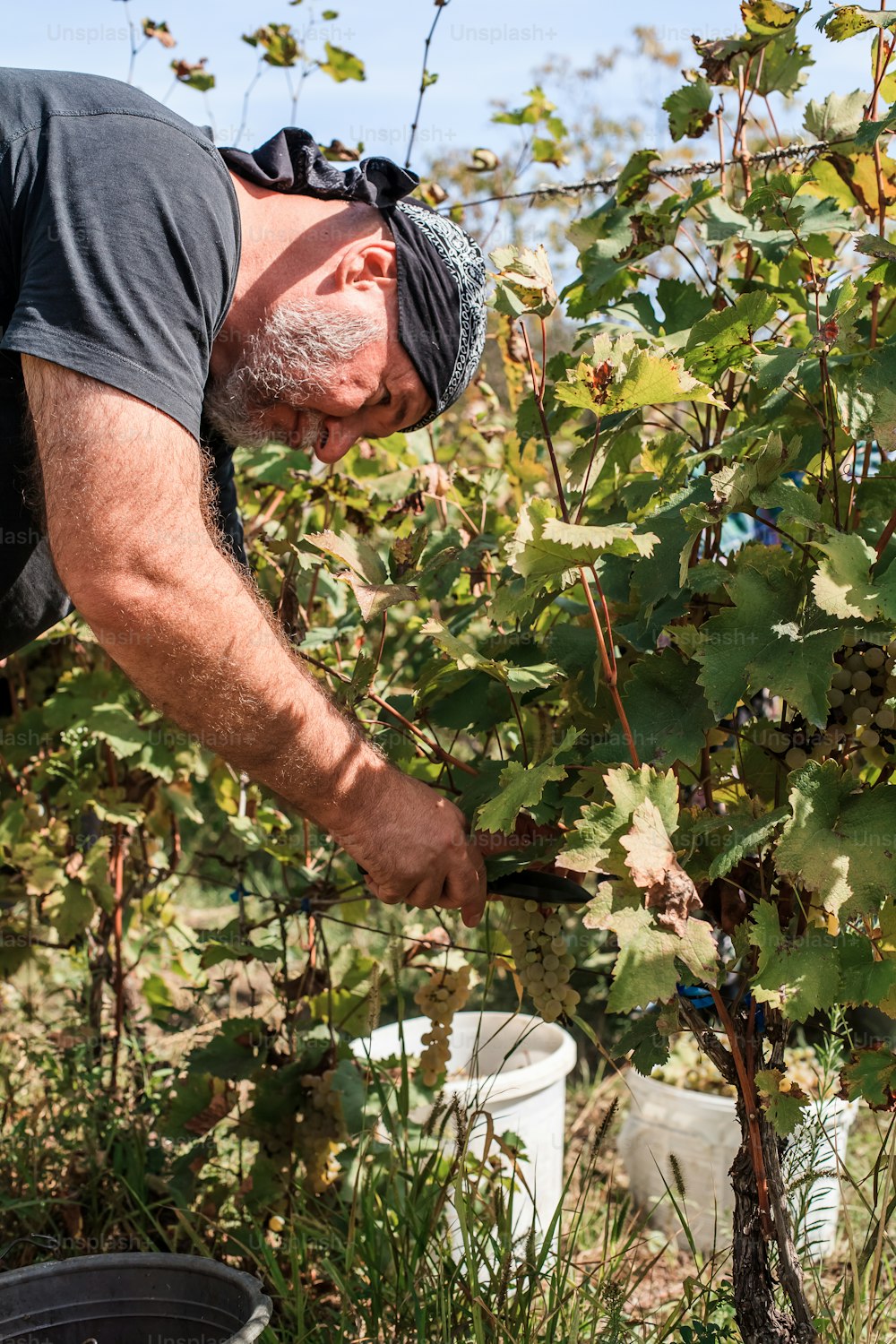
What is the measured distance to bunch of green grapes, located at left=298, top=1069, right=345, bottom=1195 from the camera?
234 cm

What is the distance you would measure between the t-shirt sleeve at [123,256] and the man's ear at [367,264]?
290 mm

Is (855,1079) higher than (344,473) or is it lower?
lower

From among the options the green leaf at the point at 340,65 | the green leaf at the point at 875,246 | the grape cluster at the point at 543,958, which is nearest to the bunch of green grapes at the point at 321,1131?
the grape cluster at the point at 543,958

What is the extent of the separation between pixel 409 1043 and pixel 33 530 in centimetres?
148

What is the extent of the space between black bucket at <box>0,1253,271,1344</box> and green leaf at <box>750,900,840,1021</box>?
91 centimetres

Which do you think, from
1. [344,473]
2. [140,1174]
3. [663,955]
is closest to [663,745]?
[663,955]

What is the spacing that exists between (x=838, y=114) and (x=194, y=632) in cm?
123

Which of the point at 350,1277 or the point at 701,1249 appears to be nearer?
the point at 350,1277

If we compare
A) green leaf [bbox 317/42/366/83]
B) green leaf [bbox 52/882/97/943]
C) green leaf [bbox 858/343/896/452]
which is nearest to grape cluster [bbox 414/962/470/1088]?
A: green leaf [bbox 52/882/97/943]

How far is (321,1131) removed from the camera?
92.2 inches

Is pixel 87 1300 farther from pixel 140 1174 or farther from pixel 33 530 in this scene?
pixel 33 530

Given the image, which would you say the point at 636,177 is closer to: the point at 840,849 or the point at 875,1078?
the point at 840,849

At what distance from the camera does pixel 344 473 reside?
9.20ft

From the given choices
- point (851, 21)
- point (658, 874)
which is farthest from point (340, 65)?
point (658, 874)
